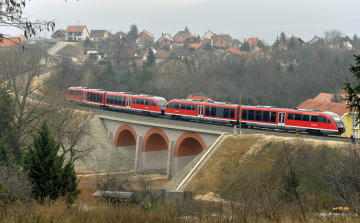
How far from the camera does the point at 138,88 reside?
2911 inches

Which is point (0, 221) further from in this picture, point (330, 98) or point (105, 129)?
point (330, 98)

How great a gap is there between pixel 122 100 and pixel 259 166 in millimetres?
23375

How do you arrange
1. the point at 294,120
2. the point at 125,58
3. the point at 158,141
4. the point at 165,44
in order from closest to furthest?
the point at 294,120 → the point at 158,141 → the point at 125,58 → the point at 165,44

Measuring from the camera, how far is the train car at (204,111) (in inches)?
1409

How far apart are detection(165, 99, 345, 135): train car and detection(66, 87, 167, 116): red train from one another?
2358 mm

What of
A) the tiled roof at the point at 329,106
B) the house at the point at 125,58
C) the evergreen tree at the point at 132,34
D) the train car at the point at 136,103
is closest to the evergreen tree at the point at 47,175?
the train car at the point at 136,103

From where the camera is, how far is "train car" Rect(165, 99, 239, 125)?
1409 inches

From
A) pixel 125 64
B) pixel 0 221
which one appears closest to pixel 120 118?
pixel 0 221

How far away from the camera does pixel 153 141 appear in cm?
4438

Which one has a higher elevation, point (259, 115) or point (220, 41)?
point (220, 41)

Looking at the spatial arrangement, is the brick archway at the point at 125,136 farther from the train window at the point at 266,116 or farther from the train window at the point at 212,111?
the train window at the point at 266,116

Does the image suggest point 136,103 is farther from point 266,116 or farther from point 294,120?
point 294,120

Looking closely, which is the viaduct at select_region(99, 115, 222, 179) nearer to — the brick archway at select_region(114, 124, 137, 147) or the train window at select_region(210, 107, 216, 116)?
the brick archway at select_region(114, 124, 137, 147)

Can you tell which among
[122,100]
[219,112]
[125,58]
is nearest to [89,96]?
[122,100]
